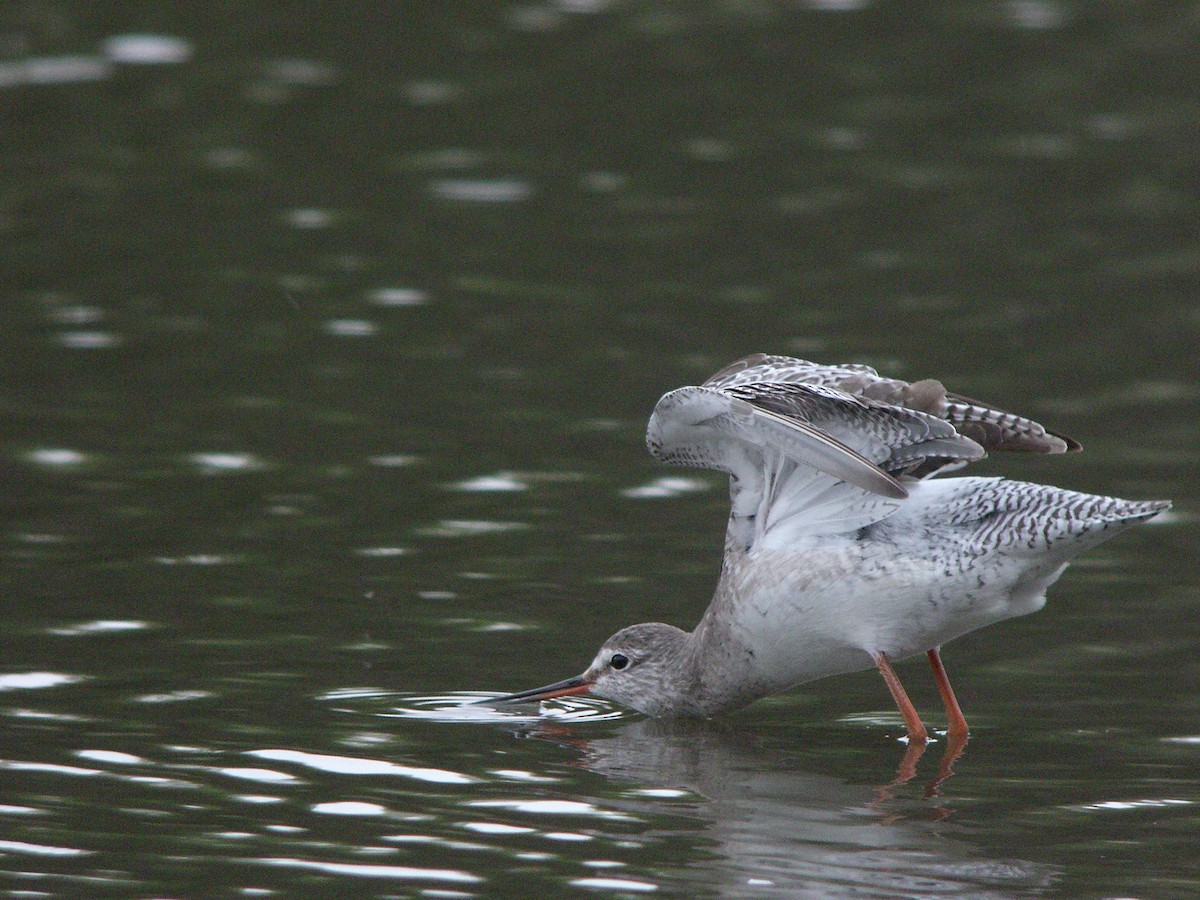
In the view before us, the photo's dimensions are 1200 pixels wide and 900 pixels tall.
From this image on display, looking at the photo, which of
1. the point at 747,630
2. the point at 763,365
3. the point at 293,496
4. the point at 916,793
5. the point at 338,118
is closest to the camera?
the point at 916,793

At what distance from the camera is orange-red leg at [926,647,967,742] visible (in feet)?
32.1

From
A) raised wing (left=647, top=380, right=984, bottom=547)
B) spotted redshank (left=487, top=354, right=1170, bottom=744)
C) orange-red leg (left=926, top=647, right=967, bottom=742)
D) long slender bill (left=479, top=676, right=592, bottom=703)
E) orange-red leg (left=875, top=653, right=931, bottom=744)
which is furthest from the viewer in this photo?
long slender bill (left=479, top=676, right=592, bottom=703)

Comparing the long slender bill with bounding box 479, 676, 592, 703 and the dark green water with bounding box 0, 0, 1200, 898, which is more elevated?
the dark green water with bounding box 0, 0, 1200, 898

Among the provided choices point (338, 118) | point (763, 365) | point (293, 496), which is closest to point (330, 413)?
point (293, 496)

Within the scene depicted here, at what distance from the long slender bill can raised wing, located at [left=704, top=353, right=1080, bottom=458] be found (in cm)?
162

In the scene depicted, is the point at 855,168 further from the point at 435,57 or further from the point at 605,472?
the point at 605,472

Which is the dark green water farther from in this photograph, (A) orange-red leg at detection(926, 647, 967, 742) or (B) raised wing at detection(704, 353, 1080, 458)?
(B) raised wing at detection(704, 353, 1080, 458)

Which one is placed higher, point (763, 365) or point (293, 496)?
point (763, 365)

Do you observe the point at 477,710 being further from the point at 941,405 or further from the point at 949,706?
the point at 941,405

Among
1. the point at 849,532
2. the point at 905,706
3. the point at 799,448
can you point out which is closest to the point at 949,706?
the point at 905,706

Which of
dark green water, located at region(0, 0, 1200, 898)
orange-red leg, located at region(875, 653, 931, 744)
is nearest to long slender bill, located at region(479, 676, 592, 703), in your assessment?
dark green water, located at region(0, 0, 1200, 898)

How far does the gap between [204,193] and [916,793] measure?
12.1 metres

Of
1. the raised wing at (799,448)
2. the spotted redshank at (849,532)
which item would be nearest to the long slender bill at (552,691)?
the spotted redshank at (849,532)

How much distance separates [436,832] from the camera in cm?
809
